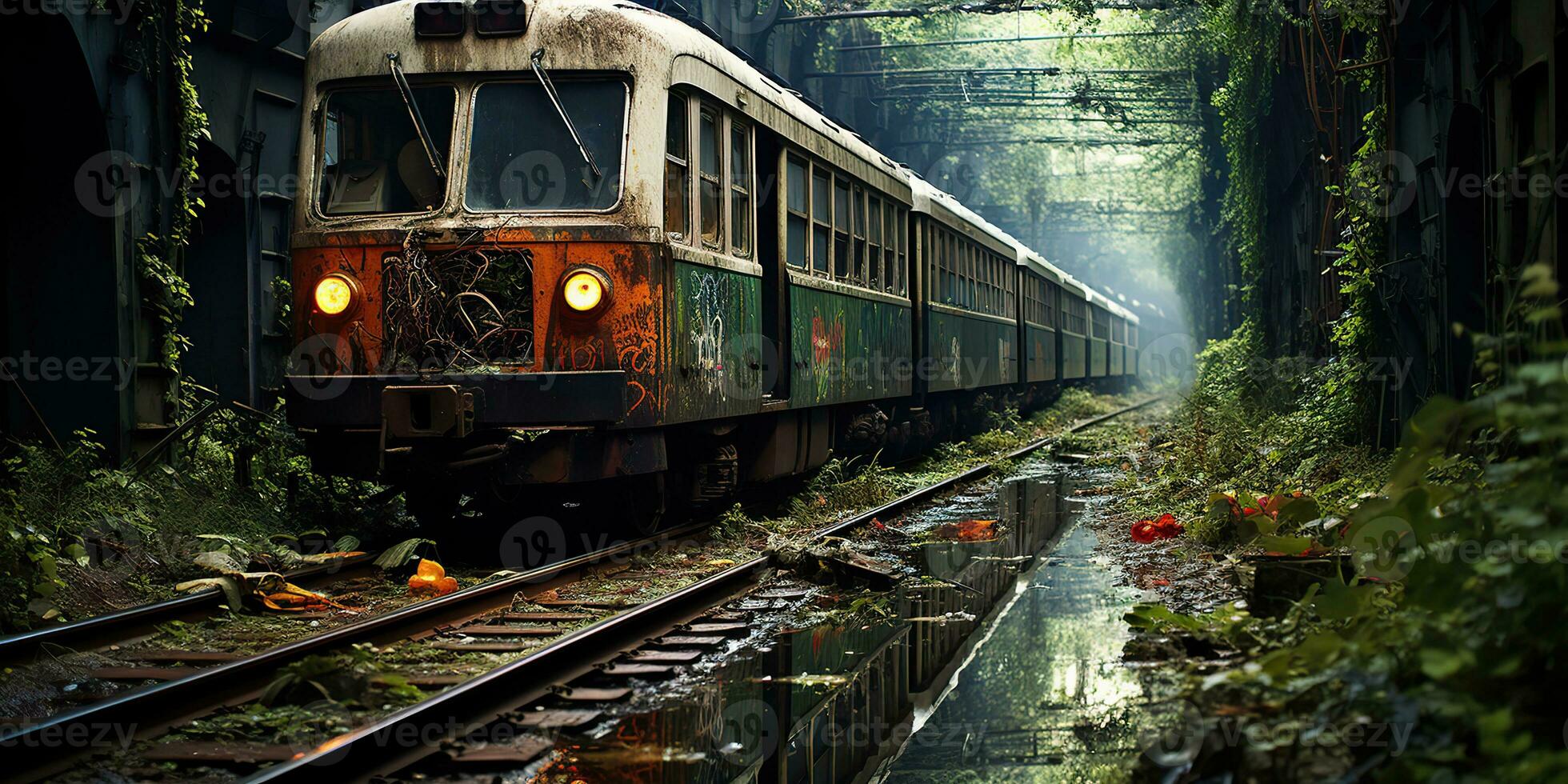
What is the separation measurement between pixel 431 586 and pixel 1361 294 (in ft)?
26.2

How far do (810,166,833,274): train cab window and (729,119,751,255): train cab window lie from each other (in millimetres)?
1612

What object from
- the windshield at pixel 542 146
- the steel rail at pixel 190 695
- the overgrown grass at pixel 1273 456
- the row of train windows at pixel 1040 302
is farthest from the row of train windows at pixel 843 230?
the row of train windows at pixel 1040 302

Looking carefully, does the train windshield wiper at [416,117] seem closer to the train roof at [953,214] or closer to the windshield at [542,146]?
the windshield at [542,146]

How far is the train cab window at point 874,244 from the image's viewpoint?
13.7 m

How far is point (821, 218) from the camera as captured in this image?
39.1 ft

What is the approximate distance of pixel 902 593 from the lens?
7676mm
